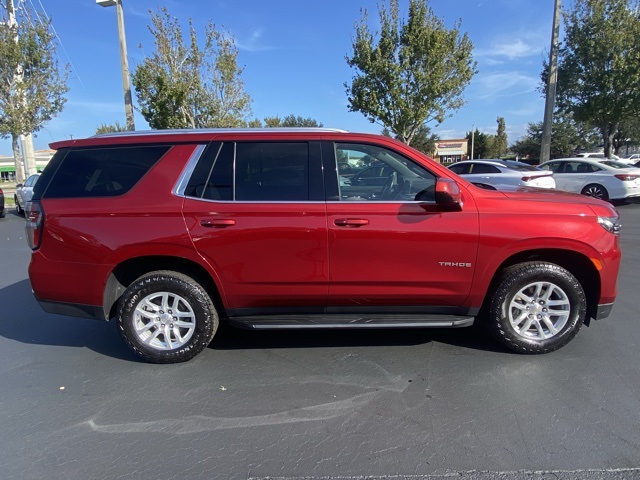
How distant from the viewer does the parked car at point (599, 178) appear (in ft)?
41.9

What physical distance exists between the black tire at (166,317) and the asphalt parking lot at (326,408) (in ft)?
0.55

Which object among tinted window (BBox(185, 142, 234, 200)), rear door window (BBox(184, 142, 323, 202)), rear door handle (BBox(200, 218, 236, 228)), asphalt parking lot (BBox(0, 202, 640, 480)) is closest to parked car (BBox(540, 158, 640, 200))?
asphalt parking lot (BBox(0, 202, 640, 480))

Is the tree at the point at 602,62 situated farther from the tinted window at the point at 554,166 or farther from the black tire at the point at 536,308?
the black tire at the point at 536,308

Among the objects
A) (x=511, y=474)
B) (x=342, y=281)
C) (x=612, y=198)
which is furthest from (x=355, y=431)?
(x=612, y=198)

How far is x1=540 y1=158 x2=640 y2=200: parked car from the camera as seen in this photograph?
12.8 metres

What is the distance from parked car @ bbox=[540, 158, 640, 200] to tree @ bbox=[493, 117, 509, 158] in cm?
6063

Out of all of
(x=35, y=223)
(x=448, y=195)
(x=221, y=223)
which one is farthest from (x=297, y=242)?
(x=35, y=223)

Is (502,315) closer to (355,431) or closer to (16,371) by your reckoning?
(355,431)

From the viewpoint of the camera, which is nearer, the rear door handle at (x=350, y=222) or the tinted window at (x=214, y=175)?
the rear door handle at (x=350, y=222)

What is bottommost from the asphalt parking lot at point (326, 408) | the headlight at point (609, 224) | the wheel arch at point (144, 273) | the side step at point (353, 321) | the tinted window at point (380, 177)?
the asphalt parking lot at point (326, 408)

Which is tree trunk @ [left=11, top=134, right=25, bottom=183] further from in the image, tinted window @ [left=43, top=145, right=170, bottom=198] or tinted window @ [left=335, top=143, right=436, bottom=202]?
tinted window @ [left=335, top=143, right=436, bottom=202]

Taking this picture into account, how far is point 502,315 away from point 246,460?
2.29m

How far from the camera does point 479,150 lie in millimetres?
68688

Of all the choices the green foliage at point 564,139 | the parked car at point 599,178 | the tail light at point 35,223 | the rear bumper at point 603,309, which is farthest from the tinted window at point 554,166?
the green foliage at point 564,139
